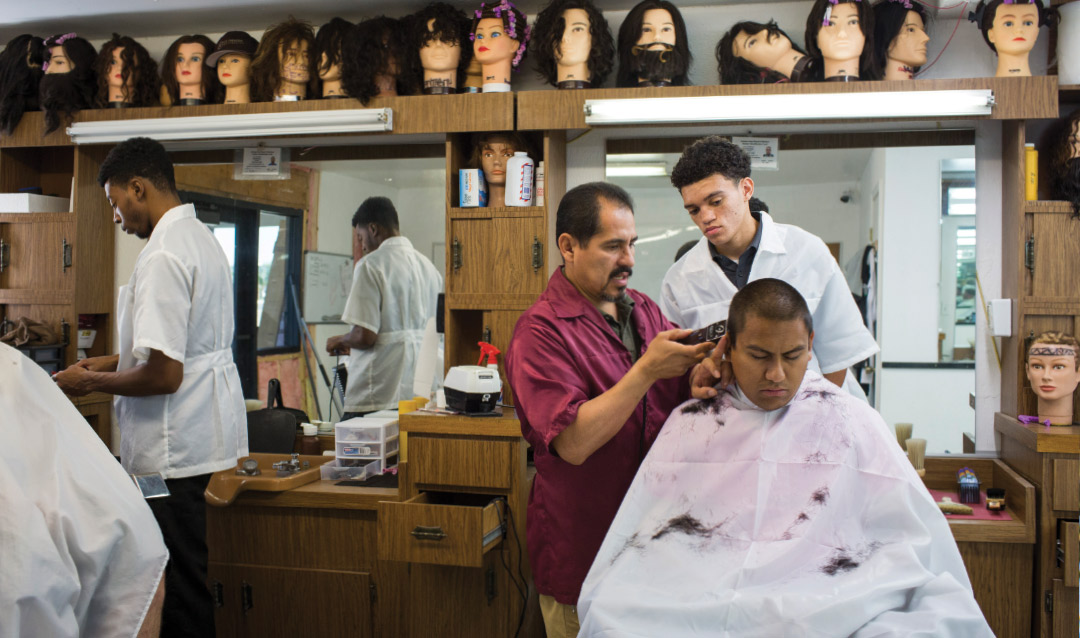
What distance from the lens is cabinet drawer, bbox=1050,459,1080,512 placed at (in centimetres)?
258

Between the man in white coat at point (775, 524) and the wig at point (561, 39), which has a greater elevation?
the wig at point (561, 39)

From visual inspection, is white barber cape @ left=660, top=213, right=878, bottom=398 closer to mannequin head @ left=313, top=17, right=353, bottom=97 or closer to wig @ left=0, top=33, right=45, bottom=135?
mannequin head @ left=313, top=17, right=353, bottom=97

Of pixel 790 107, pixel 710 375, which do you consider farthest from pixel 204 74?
pixel 710 375

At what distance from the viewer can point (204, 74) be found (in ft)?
11.0

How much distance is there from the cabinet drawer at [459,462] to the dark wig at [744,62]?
160 cm

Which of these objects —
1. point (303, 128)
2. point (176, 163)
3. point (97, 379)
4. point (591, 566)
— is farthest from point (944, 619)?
point (176, 163)

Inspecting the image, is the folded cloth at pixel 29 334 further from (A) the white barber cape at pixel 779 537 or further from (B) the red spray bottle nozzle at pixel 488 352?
(A) the white barber cape at pixel 779 537

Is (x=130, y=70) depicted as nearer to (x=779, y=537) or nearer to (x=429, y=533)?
(x=429, y=533)

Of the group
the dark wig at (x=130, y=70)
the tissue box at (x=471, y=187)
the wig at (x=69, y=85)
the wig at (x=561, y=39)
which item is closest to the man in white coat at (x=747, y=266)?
the wig at (x=561, y=39)

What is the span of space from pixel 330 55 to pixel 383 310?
1055mm

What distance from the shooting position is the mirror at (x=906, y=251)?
310 cm

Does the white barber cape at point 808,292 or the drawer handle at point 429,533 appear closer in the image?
the white barber cape at point 808,292

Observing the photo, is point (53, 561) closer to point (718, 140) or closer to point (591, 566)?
point (591, 566)

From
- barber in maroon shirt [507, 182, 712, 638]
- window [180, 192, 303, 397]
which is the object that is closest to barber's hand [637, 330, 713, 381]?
barber in maroon shirt [507, 182, 712, 638]
